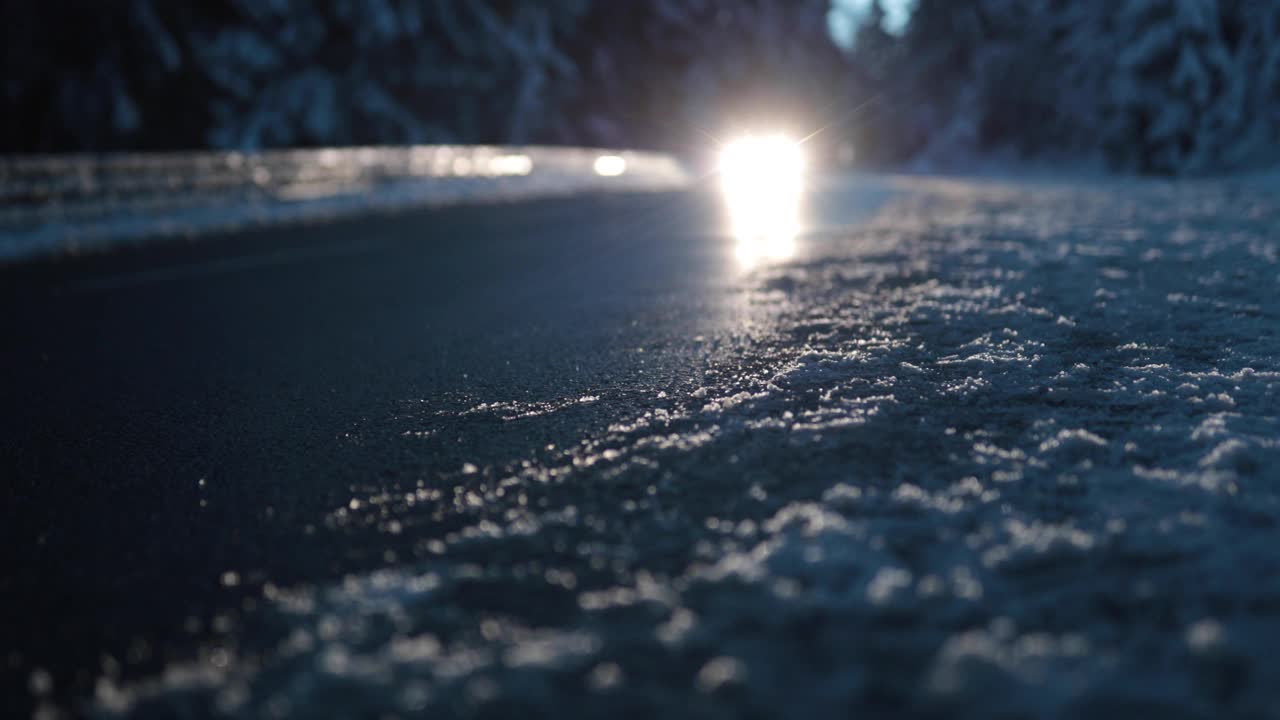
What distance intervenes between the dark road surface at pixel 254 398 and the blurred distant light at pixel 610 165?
61.1 feet

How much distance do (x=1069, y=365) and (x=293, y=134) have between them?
2830cm

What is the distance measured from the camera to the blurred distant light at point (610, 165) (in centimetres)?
2591

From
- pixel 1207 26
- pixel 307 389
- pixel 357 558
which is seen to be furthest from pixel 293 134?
pixel 357 558

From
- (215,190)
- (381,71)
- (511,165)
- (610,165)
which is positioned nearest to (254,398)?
(215,190)

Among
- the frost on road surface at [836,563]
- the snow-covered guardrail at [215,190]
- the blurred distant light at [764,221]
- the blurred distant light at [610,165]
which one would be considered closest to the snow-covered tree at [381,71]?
the blurred distant light at [610,165]

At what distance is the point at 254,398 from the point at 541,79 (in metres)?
40.3

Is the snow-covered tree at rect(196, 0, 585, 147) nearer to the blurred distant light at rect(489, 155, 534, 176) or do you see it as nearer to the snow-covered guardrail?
the blurred distant light at rect(489, 155, 534, 176)

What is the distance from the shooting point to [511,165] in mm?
21719

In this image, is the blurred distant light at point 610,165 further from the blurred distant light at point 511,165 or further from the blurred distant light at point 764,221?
the blurred distant light at point 764,221

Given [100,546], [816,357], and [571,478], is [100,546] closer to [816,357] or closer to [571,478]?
[571,478]

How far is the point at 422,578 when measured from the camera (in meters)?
1.83

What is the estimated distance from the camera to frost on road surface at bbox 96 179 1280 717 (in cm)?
143

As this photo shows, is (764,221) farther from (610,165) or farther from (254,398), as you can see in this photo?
(610,165)

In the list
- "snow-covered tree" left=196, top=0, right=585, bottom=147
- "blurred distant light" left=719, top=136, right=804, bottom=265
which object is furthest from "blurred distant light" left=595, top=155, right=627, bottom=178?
"snow-covered tree" left=196, top=0, right=585, bottom=147
